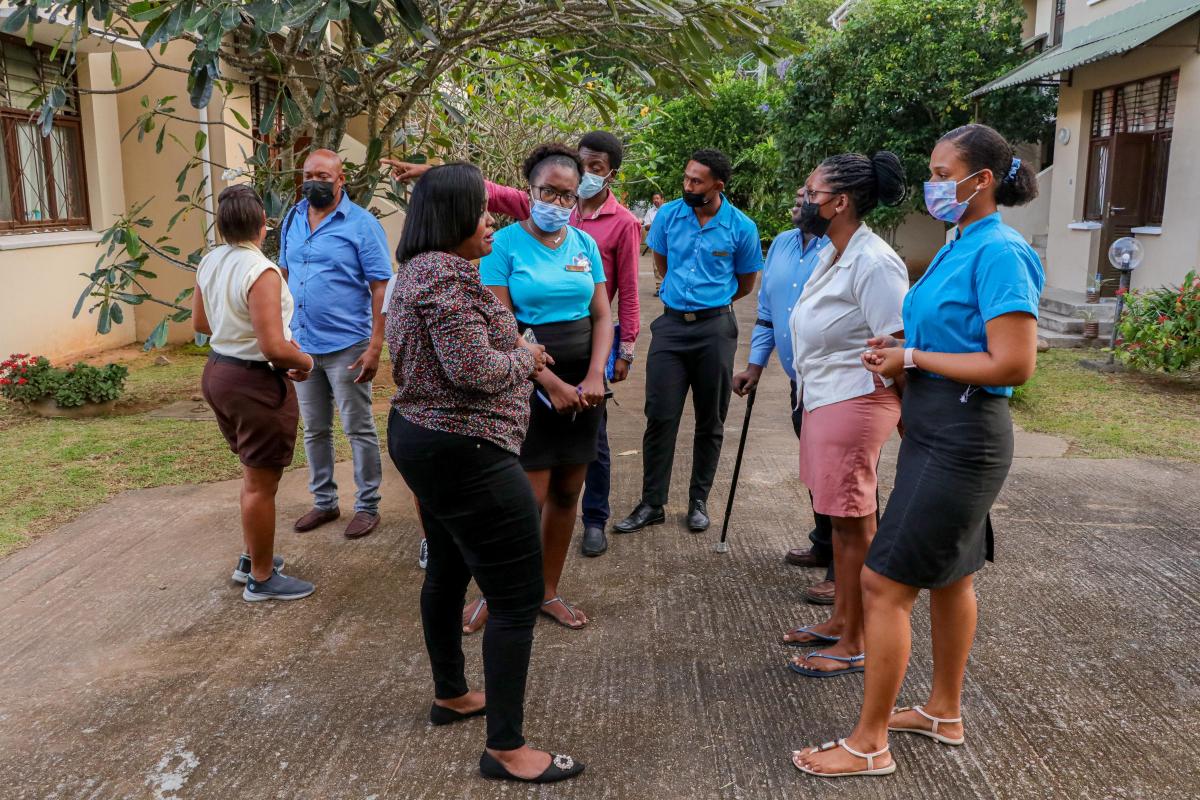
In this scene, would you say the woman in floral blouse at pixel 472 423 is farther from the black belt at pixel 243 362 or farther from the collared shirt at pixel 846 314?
the black belt at pixel 243 362

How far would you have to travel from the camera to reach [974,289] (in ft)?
8.87

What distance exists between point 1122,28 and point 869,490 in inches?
453

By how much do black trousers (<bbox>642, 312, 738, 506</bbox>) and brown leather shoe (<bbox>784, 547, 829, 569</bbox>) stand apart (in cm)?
69

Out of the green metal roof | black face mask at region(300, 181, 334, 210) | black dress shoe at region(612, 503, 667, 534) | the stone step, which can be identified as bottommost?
black dress shoe at region(612, 503, 667, 534)

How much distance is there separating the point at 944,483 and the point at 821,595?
5.00ft

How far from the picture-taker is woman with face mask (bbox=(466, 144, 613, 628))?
12.3ft

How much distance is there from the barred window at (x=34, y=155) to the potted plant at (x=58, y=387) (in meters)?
2.27

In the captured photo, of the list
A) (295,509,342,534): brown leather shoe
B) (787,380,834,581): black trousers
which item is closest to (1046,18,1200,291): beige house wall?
(787,380,834,581): black trousers

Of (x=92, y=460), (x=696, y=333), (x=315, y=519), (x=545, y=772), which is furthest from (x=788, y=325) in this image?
(x=92, y=460)

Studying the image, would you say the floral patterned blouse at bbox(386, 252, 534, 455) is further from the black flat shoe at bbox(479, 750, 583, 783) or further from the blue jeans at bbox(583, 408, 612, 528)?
the blue jeans at bbox(583, 408, 612, 528)

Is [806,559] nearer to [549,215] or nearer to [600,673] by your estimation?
[600,673]

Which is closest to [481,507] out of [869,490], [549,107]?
[869,490]

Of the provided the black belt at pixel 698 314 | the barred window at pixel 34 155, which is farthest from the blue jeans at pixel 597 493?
the barred window at pixel 34 155

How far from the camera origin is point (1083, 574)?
4430 millimetres
